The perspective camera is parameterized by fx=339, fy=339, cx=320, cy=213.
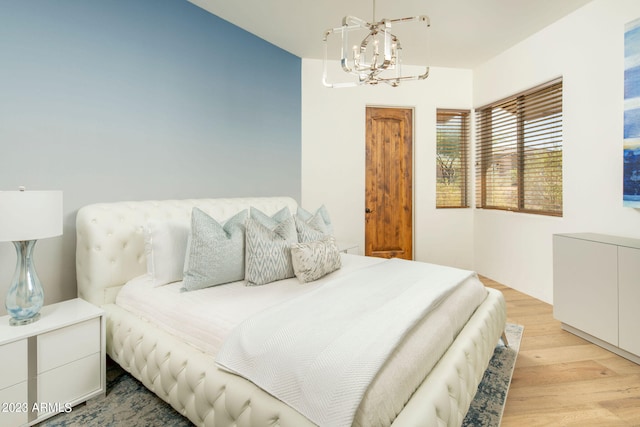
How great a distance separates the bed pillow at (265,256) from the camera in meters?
2.10

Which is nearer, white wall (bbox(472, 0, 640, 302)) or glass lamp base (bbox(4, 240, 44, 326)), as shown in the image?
glass lamp base (bbox(4, 240, 44, 326))

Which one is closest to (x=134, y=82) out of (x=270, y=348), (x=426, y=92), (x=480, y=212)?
(x=270, y=348)

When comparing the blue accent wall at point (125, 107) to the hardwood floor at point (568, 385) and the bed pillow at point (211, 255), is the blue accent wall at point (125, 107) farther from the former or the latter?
the hardwood floor at point (568, 385)

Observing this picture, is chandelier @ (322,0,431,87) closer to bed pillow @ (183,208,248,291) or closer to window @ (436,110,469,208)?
bed pillow @ (183,208,248,291)

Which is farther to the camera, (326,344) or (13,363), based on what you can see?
(13,363)

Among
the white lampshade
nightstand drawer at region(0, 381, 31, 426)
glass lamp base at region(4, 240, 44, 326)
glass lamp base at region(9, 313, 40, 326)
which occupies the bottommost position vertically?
nightstand drawer at region(0, 381, 31, 426)

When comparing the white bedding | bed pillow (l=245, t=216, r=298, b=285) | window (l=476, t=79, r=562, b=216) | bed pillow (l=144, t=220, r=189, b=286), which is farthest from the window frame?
bed pillow (l=144, t=220, r=189, b=286)

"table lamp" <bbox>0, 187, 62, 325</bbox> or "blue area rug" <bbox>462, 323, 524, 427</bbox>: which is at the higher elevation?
"table lamp" <bbox>0, 187, 62, 325</bbox>

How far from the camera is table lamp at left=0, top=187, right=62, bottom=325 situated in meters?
1.53

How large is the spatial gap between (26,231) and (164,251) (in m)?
0.69

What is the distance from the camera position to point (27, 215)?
1.57 m

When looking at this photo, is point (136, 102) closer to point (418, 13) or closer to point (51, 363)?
point (51, 363)

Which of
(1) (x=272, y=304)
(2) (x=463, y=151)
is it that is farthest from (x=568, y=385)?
(2) (x=463, y=151)

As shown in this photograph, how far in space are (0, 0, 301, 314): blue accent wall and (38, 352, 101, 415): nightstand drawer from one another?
2.14 ft
